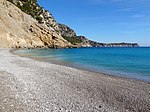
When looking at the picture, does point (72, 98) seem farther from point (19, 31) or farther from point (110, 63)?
point (19, 31)

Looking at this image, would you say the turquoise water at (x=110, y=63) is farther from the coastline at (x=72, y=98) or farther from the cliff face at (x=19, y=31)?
the cliff face at (x=19, y=31)

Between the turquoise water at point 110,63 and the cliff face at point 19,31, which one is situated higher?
the cliff face at point 19,31

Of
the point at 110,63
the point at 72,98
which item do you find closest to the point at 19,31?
the point at 110,63

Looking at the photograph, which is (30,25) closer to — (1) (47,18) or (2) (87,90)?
(1) (47,18)

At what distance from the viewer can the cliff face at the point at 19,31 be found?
87.2 metres

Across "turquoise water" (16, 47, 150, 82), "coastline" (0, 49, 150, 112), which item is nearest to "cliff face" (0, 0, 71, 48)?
"turquoise water" (16, 47, 150, 82)

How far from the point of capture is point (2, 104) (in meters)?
10.9

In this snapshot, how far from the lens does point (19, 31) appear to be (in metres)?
96.2

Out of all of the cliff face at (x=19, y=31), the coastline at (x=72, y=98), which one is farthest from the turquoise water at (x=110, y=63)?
the cliff face at (x=19, y=31)

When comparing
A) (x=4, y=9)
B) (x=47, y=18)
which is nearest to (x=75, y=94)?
(x=4, y=9)

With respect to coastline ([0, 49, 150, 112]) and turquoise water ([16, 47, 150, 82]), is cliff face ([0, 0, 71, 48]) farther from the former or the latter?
coastline ([0, 49, 150, 112])

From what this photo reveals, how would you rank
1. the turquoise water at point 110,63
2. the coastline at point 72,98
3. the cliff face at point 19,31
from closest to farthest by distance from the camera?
the coastline at point 72,98
the turquoise water at point 110,63
the cliff face at point 19,31

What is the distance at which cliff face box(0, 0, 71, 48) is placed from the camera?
8725 cm

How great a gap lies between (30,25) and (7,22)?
14.9 m
